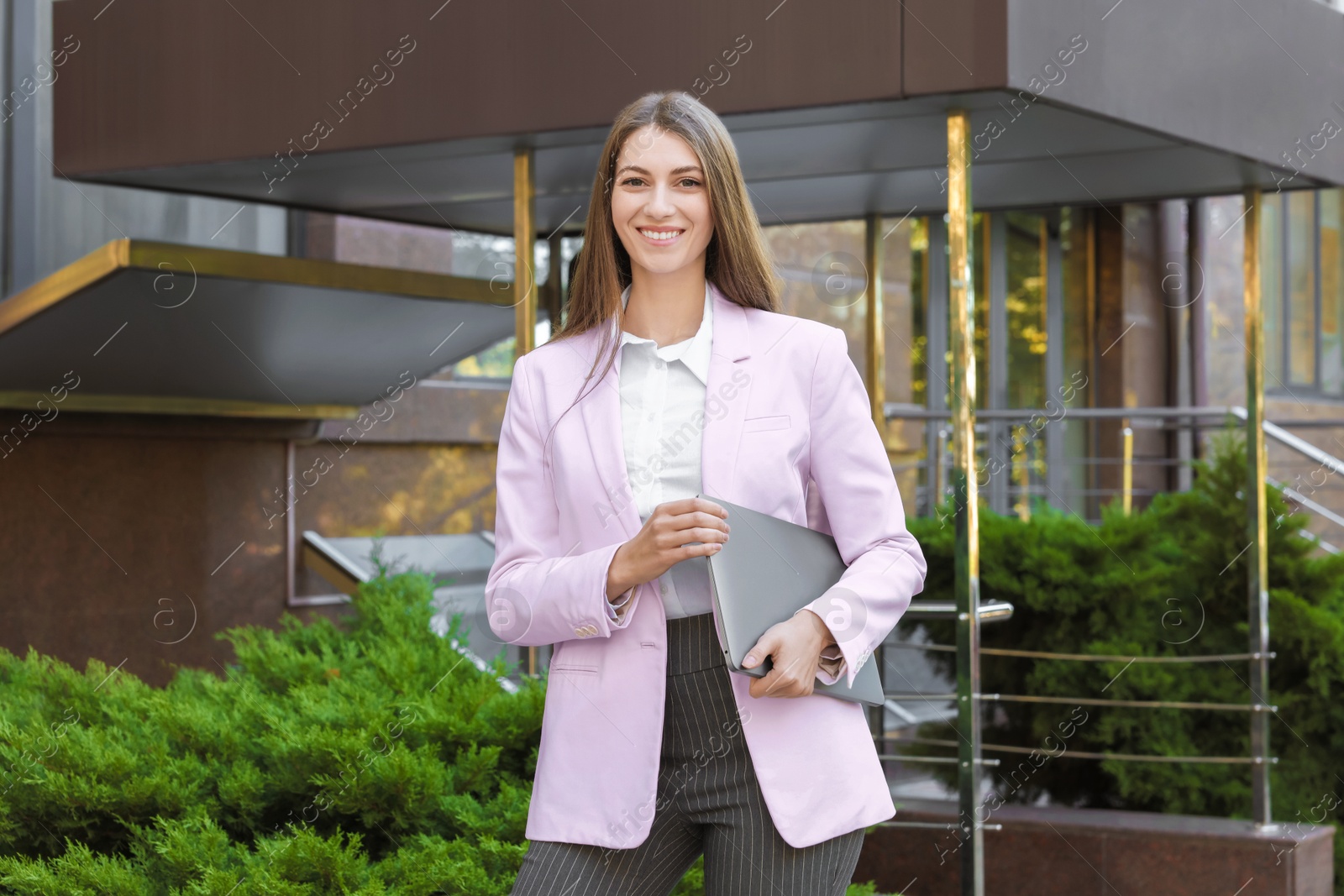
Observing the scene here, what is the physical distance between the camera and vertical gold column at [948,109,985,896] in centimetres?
398

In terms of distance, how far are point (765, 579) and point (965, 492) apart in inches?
87.3

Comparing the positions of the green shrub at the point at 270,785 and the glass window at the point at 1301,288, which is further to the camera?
the glass window at the point at 1301,288

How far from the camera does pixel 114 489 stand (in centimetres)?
613

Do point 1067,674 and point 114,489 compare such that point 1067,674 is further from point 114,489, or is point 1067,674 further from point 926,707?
point 114,489

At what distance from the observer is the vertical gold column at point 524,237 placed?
14.6 feet

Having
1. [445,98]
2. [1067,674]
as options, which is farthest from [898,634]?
[445,98]

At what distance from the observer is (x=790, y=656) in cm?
184

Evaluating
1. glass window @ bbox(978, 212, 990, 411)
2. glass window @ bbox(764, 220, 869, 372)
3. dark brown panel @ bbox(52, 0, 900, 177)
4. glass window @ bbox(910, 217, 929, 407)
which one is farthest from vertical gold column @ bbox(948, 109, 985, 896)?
glass window @ bbox(978, 212, 990, 411)

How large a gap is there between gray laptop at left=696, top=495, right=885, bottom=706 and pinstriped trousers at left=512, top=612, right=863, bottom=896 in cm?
13

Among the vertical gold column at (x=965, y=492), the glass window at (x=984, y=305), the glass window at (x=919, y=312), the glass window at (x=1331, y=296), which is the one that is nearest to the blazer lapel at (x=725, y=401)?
the vertical gold column at (x=965, y=492)

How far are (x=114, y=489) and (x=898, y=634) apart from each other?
11.2 feet

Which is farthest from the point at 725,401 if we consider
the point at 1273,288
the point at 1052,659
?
the point at 1273,288

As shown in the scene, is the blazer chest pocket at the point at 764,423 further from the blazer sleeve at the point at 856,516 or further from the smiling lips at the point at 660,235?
the smiling lips at the point at 660,235

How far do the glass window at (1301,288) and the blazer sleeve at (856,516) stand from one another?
1280cm
